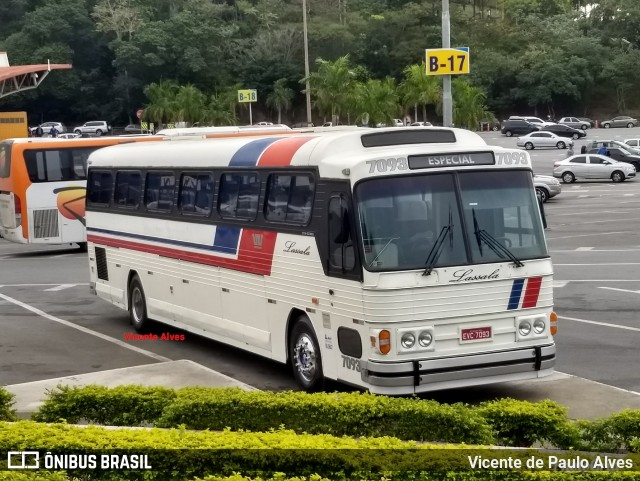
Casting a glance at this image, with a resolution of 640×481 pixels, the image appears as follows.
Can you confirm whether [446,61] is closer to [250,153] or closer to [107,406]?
[250,153]

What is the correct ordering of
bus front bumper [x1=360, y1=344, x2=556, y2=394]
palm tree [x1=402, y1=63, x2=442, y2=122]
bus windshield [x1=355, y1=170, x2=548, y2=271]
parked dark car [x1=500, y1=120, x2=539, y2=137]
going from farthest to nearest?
1. parked dark car [x1=500, y1=120, x2=539, y2=137]
2. palm tree [x1=402, y1=63, x2=442, y2=122]
3. bus windshield [x1=355, y1=170, x2=548, y2=271]
4. bus front bumper [x1=360, y1=344, x2=556, y2=394]

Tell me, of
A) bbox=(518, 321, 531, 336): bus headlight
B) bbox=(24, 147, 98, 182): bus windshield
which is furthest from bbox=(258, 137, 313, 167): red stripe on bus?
bbox=(24, 147, 98, 182): bus windshield

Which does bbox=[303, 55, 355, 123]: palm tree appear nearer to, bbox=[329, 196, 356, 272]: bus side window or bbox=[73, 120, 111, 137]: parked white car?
bbox=[73, 120, 111, 137]: parked white car

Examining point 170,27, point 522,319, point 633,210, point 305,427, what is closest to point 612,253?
point 633,210

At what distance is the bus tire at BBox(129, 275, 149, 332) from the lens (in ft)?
61.7

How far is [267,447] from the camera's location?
8125mm

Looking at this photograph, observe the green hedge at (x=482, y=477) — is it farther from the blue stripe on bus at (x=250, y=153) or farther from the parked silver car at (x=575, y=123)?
the parked silver car at (x=575, y=123)

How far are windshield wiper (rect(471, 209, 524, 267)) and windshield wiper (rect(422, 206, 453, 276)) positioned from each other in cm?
30

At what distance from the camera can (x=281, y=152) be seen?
1436cm

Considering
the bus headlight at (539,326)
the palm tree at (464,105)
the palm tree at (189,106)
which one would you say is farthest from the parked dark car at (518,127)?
the bus headlight at (539,326)

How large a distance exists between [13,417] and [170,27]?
93.6m

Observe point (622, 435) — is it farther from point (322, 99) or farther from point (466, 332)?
point (322, 99)

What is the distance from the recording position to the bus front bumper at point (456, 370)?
1190cm

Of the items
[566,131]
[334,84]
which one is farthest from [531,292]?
[566,131]
